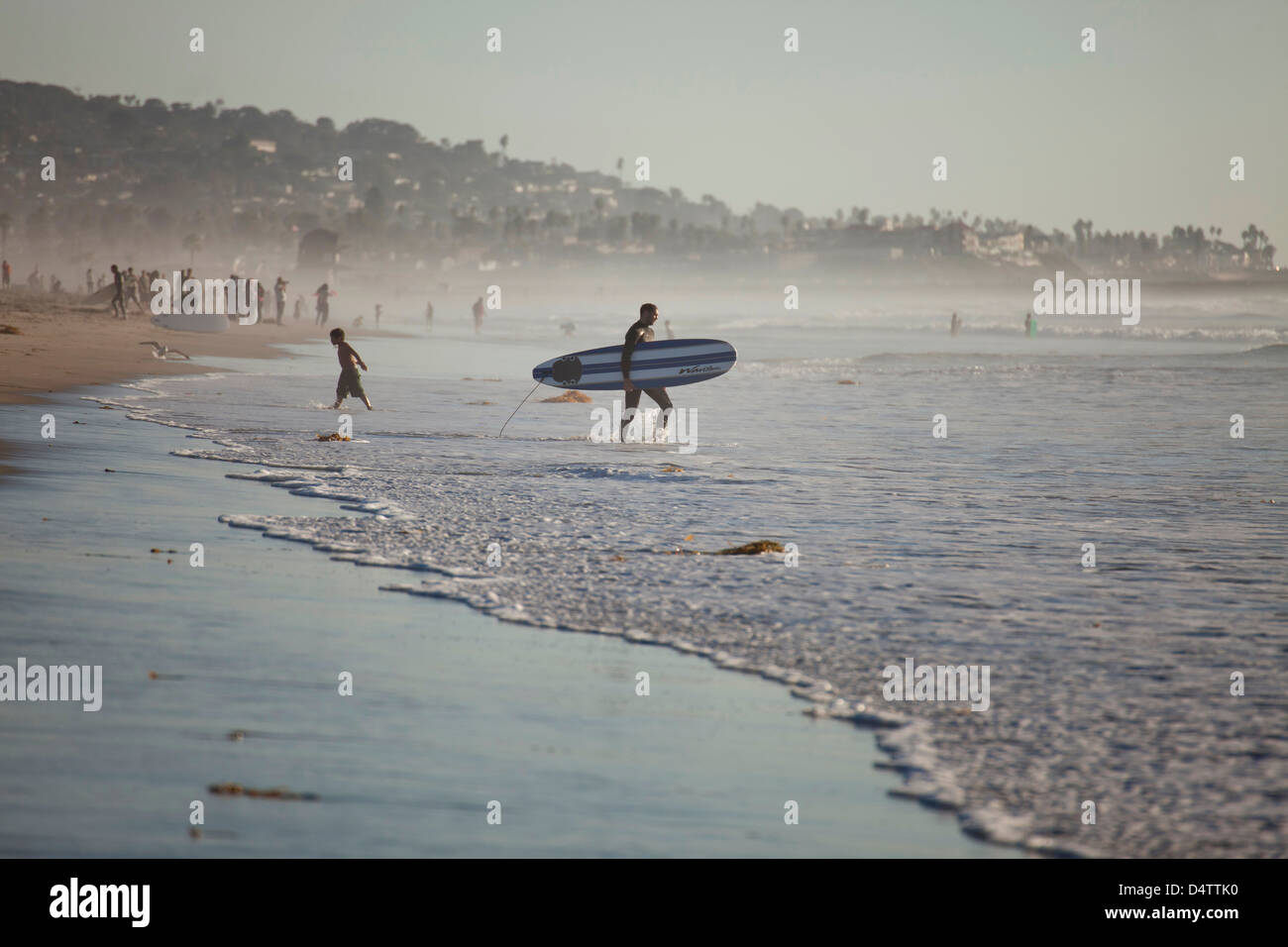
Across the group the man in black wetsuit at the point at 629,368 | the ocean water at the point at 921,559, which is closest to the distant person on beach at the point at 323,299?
the ocean water at the point at 921,559

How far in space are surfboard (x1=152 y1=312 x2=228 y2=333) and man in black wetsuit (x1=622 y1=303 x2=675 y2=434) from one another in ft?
111

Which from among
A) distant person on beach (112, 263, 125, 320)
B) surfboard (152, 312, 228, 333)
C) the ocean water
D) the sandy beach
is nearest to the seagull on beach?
the sandy beach

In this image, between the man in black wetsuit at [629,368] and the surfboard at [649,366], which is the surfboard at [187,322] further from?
the man in black wetsuit at [629,368]

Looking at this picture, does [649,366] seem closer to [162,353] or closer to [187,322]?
[162,353]

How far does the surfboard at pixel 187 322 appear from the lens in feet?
154

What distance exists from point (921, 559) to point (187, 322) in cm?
4373

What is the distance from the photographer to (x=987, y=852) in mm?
4082

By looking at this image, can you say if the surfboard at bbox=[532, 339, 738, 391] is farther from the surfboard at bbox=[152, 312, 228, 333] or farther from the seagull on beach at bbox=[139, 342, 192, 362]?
the surfboard at bbox=[152, 312, 228, 333]

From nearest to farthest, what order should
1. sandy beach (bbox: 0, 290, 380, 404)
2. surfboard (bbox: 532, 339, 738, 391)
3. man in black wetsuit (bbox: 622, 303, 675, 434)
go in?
man in black wetsuit (bbox: 622, 303, 675, 434) < surfboard (bbox: 532, 339, 738, 391) < sandy beach (bbox: 0, 290, 380, 404)

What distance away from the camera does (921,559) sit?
9148 millimetres

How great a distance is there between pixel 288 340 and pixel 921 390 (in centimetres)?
2898

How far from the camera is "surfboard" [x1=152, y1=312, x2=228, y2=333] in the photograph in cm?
4700

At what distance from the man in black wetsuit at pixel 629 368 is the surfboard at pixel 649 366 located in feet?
1.87
